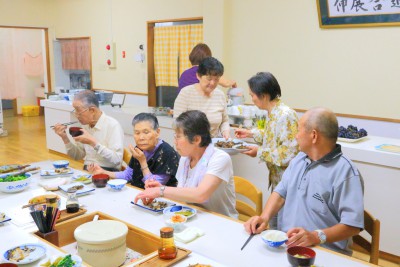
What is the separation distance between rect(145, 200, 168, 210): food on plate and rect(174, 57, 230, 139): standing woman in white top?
1.30m

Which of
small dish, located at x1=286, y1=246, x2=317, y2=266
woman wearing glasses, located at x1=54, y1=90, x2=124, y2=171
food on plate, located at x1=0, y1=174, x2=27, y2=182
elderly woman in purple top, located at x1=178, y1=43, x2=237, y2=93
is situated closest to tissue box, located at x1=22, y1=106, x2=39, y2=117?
elderly woman in purple top, located at x1=178, y1=43, x2=237, y2=93

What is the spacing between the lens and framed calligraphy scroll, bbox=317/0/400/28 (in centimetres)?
370

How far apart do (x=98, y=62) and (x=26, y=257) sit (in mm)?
6573

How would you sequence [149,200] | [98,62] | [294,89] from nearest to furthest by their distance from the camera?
[149,200]
[294,89]
[98,62]

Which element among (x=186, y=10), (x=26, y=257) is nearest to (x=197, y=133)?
(x=26, y=257)

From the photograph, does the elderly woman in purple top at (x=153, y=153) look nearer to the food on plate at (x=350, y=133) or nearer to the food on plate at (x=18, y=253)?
the food on plate at (x=18, y=253)

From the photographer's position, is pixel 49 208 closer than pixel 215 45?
Yes

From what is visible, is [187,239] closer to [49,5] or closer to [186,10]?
[186,10]

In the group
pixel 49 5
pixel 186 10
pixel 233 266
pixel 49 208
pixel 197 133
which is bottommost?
pixel 233 266

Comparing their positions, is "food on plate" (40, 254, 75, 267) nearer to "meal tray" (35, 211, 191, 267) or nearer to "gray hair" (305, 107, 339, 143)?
"meal tray" (35, 211, 191, 267)

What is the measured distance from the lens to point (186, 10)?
571 cm

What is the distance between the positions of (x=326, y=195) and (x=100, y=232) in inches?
37.3

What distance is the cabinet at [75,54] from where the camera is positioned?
25.5 feet

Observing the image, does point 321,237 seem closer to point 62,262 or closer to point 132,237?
point 132,237
